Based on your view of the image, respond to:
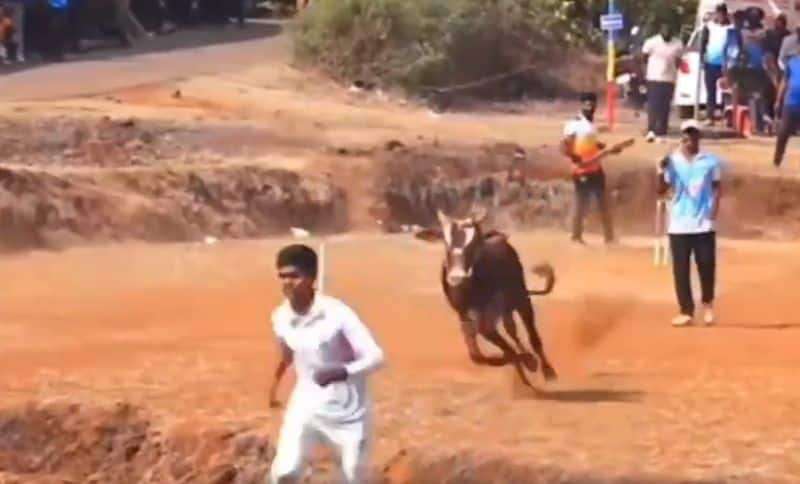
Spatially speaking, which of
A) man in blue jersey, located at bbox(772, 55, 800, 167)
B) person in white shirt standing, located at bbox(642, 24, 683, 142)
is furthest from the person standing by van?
man in blue jersey, located at bbox(772, 55, 800, 167)

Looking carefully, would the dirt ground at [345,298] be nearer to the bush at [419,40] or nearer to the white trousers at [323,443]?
the bush at [419,40]

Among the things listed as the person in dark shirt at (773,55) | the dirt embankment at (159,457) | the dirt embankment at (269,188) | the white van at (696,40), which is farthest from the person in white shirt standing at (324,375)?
the white van at (696,40)

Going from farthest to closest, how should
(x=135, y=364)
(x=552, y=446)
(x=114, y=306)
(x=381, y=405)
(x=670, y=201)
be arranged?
1. (x=114, y=306)
2. (x=670, y=201)
3. (x=135, y=364)
4. (x=381, y=405)
5. (x=552, y=446)

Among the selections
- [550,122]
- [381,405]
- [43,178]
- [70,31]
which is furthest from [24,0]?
[381,405]

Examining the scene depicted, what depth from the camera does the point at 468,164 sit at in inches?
1104

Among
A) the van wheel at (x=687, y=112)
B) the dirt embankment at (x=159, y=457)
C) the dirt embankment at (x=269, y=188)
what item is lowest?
the dirt embankment at (x=159, y=457)

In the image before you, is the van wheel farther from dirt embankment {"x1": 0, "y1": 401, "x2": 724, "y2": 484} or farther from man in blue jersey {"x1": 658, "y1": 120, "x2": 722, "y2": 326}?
dirt embankment {"x1": 0, "y1": 401, "x2": 724, "y2": 484}

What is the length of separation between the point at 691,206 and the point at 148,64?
62.4 feet

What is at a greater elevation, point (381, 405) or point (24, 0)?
point (24, 0)

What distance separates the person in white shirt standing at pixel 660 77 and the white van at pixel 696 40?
1.74 m

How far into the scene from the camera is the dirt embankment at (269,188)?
25.2m

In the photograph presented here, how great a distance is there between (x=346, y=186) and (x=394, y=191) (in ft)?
1.89

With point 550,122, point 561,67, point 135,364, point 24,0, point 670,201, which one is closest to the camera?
point 135,364

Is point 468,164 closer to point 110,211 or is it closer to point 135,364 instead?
point 110,211
